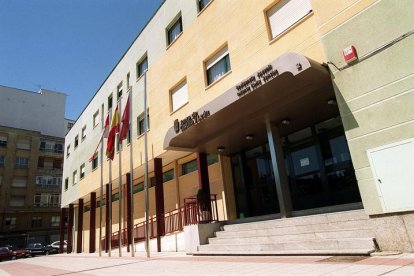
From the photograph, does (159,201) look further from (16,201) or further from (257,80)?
(16,201)

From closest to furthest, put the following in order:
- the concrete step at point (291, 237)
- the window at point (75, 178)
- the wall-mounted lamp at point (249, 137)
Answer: the concrete step at point (291, 237)
the wall-mounted lamp at point (249, 137)
the window at point (75, 178)

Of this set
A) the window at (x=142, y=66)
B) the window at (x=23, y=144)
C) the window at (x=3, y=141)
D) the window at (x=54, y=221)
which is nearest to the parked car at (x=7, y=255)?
the window at (x=54, y=221)

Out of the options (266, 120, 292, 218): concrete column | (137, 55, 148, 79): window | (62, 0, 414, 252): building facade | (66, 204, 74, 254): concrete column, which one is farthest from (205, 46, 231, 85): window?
(66, 204, 74, 254): concrete column

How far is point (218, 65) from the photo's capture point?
12.2m

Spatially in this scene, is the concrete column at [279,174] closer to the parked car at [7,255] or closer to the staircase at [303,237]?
the staircase at [303,237]

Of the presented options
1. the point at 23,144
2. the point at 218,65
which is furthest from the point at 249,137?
the point at 23,144

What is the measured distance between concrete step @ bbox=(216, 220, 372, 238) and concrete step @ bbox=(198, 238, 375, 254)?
1.78 feet

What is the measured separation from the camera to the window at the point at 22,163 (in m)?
49.0

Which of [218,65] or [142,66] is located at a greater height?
[142,66]

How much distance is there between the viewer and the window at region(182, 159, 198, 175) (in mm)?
15060

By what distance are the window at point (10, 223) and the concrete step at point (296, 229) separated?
150 feet

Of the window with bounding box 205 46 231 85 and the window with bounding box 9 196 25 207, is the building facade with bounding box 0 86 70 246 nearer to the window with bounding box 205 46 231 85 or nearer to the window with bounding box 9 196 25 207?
the window with bounding box 9 196 25 207

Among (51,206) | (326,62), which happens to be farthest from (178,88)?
(51,206)

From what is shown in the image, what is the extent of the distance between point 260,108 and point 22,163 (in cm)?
5039
